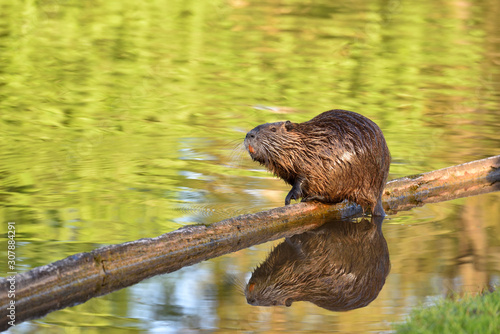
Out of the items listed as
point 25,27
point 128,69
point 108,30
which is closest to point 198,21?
point 108,30

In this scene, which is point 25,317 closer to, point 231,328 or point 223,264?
→ point 231,328

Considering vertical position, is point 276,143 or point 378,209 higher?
point 276,143

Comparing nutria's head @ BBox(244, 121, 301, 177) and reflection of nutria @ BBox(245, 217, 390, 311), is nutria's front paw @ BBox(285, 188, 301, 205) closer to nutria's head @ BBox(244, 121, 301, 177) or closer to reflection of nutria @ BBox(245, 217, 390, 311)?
nutria's head @ BBox(244, 121, 301, 177)

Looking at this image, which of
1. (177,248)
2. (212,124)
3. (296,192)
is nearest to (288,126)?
(296,192)

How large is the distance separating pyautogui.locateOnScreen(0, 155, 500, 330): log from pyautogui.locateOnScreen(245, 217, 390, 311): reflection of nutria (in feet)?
0.65

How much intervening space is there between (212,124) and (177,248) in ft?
17.5

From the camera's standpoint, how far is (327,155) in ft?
22.6

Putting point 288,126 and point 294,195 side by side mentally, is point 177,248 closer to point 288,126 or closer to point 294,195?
point 294,195

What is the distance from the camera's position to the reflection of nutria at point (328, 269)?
217 inches

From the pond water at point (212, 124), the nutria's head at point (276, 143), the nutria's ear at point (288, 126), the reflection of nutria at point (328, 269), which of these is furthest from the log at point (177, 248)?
the nutria's ear at point (288, 126)

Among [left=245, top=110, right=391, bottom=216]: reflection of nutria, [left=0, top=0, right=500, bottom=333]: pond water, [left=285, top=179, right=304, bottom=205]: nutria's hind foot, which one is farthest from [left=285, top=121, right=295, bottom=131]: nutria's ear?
[left=0, top=0, right=500, bottom=333]: pond water

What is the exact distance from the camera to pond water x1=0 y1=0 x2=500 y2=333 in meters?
5.53

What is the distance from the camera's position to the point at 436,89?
45.3 ft

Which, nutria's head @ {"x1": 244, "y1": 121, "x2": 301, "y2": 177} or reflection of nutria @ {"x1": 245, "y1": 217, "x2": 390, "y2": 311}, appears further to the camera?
nutria's head @ {"x1": 244, "y1": 121, "x2": 301, "y2": 177}
